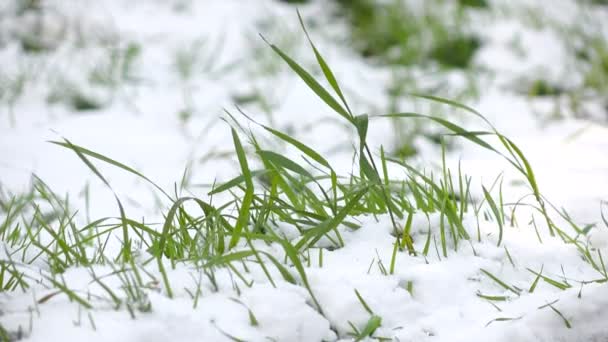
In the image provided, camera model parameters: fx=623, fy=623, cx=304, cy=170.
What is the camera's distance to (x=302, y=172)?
49.1 inches

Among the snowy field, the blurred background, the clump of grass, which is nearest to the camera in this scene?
the snowy field

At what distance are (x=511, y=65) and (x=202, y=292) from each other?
2.65 m

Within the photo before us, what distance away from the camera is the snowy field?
107 cm

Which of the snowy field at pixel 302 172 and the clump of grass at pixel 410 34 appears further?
the clump of grass at pixel 410 34

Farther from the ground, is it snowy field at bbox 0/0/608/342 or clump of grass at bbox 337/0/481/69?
clump of grass at bbox 337/0/481/69

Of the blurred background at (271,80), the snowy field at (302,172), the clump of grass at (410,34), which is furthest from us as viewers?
the clump of grass at (410,34)

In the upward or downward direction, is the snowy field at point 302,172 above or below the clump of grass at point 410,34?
below

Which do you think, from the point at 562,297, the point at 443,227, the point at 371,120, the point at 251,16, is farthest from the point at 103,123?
the point at 562,297

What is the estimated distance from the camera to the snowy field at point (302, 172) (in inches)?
42.3

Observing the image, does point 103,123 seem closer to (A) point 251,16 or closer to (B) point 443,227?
(A) point 251,16

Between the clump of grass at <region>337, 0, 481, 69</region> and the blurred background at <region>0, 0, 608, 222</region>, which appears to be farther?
the clump of grass at <region>337, 0, 481, 69</region>

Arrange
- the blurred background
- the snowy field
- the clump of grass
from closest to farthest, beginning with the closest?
the snowy field → the blurred background → the clump of grass

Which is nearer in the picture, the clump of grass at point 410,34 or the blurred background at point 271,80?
the blurred background at point 271,80

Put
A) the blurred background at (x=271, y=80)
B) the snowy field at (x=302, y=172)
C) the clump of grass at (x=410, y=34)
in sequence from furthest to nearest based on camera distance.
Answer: the clump of grass at (x=410, y=34) < the blurred background at (x=271, y=80) < the snowy field at (x=302, y=172)
